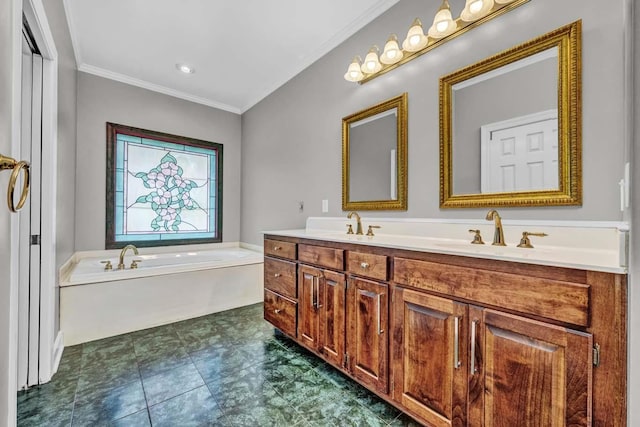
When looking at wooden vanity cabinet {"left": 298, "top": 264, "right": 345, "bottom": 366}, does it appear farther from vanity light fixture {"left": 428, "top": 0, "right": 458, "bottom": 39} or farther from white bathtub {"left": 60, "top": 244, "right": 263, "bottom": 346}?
vanity light fixture {"left": 428, "top": 0, "right": 458, "bottom": 39}

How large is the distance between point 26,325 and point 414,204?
Result: 7.93 feet

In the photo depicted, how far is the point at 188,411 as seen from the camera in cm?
143

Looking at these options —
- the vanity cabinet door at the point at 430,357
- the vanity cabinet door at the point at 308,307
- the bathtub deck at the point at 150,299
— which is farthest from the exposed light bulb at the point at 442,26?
the bathtub deck at the point at 150,299

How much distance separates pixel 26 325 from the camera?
161cm

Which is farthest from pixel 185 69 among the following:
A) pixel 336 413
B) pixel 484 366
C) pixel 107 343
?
pixel 484 366

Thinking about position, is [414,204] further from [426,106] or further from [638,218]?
[638,218]

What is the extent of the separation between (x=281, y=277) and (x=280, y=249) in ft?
0.68

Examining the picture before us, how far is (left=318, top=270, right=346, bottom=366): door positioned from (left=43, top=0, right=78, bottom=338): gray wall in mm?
1840

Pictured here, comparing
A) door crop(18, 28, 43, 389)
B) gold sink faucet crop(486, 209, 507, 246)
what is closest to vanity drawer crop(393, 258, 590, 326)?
gold sink faucet crop(486, 209, 507, 246)

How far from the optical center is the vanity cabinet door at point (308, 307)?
178cm

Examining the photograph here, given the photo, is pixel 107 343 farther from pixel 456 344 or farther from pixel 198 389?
pixel 456 344

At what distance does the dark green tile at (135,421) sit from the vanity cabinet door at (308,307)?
909 millimetres

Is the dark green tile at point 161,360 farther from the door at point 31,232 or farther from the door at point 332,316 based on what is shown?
the door at point 332,316

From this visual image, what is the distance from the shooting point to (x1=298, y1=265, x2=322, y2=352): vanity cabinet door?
1.78m
